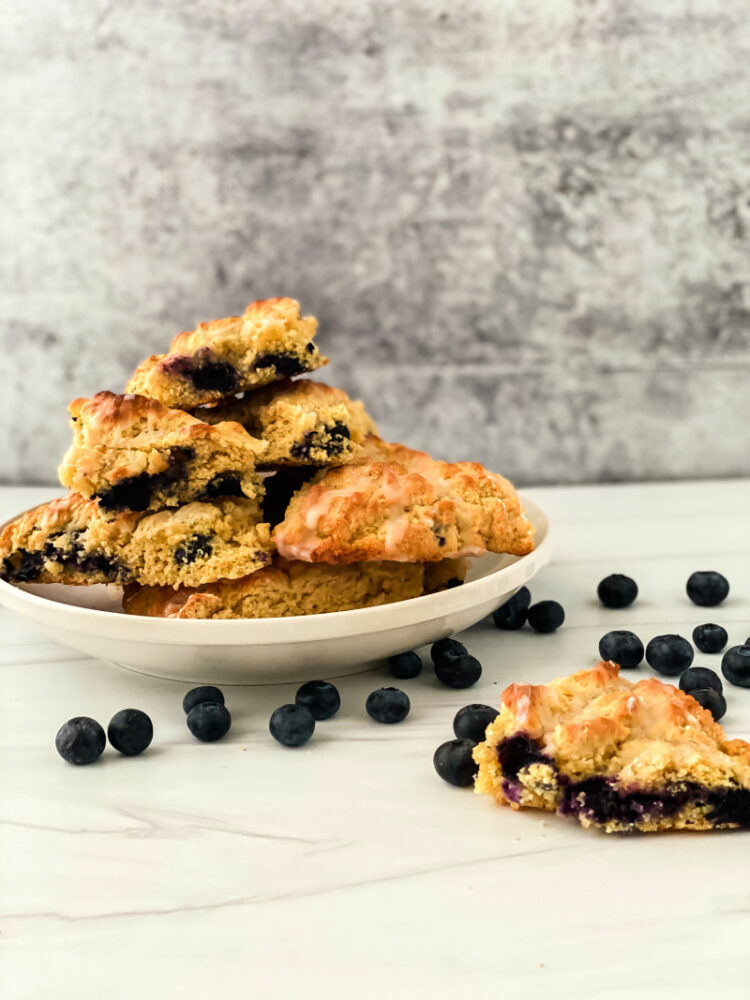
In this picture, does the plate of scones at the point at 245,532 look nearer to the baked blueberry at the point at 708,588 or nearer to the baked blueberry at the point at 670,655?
the baked blueberry at the point at 670,655

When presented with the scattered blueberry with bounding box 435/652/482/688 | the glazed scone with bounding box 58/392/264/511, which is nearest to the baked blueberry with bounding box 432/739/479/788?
the scattered blueberry with bounding box 435/652/482/688

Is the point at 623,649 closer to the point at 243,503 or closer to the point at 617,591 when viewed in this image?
the point at 617,591

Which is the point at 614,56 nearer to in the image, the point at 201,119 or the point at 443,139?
the point at 443,139

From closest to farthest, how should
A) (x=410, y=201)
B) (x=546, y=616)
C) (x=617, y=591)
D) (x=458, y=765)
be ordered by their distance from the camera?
1. (x=458, y=765)
2. (x=546, y=616)
3. (x=617, y=591)
4. (x=410, y=201)

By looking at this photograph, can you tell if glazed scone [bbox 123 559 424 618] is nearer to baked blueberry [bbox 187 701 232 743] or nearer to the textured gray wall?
baked blueberry [bbox 187 701 232 743]

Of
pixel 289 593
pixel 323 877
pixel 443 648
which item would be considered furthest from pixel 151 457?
pixel 323 877

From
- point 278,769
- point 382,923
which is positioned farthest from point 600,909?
point 278,769

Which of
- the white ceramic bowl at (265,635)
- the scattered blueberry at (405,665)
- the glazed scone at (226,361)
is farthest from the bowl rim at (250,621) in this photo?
the glazed scone at (226,361)
